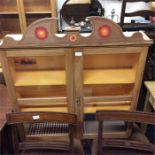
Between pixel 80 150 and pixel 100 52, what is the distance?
72cm

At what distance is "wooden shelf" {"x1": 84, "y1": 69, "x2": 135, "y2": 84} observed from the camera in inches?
59.6

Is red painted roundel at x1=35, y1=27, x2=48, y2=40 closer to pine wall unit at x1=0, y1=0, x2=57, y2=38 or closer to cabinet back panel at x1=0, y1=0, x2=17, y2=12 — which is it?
pine wall unit at x1=0, y1=0, x2=57, y2=38

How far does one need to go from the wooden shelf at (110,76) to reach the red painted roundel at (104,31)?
35 cm

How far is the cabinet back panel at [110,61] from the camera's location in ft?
5.00

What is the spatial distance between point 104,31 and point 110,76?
1.26ft

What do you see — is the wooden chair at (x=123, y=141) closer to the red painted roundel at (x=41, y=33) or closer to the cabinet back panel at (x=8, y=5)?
the red painted roundel at (x=41, y=33)

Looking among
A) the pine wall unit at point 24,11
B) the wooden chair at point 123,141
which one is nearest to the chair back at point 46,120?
the wooden chair at point 123,141

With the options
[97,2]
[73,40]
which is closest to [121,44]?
[73,40]

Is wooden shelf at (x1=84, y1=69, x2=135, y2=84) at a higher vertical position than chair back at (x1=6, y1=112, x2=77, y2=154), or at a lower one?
higher

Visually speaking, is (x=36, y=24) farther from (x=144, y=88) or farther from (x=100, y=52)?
(x=144, y=88)

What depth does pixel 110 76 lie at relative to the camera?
1.54 metres

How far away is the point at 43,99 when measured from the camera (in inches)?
61.1

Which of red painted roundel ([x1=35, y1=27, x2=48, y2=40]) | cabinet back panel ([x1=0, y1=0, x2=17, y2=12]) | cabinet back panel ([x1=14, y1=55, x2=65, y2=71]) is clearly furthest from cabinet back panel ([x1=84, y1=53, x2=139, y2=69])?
cabinet back panel ([x1=0, y1=0, x2=17, y2=12])

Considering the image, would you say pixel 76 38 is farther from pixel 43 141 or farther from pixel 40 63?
pixel 43 141
